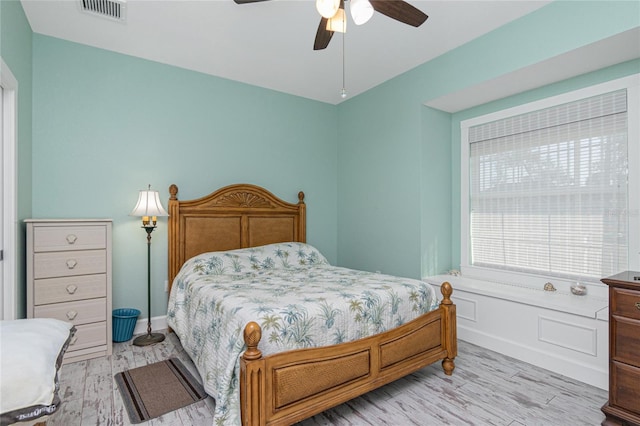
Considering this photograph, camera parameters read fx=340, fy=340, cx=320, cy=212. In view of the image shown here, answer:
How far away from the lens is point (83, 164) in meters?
3.08

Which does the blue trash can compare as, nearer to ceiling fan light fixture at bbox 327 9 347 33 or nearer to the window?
ceiling fan light fixture at bbox 327 9 347 33

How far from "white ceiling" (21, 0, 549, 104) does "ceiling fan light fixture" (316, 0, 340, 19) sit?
79 centimetres

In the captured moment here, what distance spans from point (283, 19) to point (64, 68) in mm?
2001

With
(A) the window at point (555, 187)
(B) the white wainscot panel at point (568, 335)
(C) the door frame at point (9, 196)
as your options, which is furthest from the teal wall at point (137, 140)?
(B) the white wainscot panel at point (568, 335)

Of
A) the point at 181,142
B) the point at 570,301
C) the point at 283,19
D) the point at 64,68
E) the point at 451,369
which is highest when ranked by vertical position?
the point at 283,19

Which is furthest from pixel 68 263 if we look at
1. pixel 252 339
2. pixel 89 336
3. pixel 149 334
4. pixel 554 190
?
pixel 554 190

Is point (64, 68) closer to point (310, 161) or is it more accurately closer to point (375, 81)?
point (310, 161)

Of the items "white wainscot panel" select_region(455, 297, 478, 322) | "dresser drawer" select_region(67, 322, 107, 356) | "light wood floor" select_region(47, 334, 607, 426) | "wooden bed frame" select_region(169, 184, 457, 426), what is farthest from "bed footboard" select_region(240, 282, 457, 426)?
"dresser drawer" select_region(67, 322, 107, 356)

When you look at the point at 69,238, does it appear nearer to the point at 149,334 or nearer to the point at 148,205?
the point at 148,205

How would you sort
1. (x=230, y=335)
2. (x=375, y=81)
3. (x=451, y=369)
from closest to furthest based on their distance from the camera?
(x=230, y=335), (x=451, y=369), (x=375, y=81)

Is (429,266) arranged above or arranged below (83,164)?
below

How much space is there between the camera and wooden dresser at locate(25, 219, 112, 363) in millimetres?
2568

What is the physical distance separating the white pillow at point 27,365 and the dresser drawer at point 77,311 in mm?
1603

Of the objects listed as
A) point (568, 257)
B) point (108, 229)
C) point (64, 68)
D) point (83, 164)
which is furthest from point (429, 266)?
point (64, 68)
